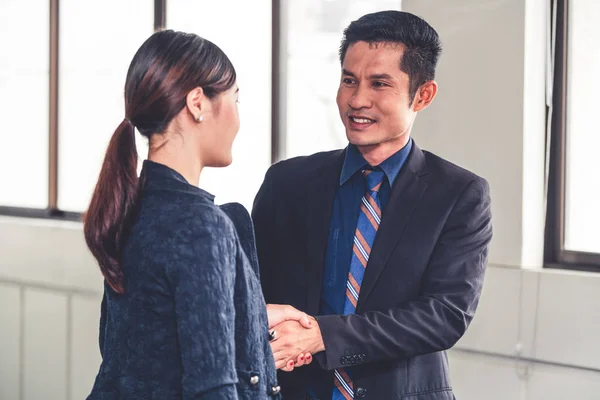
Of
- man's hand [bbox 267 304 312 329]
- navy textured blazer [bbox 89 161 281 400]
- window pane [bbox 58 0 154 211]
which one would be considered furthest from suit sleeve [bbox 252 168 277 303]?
window pane [bbox 58 0 154 211]

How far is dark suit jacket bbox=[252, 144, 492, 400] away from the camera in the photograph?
1.57 m

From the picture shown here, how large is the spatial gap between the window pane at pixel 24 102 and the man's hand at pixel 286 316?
9.66 ft

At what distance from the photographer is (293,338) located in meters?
1.52

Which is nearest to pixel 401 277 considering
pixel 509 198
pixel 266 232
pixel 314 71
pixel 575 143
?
pixel 266 232

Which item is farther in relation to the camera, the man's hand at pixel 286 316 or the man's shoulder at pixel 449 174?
the man's shoulder at pixel 449 174

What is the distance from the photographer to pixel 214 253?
1.14 meters

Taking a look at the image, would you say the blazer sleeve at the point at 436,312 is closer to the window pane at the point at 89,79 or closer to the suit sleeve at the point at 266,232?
the suit sleeve at the point at 266,232

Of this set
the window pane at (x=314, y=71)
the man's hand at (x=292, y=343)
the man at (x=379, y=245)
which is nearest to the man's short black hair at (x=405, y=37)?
the man at (x=379, y=245)

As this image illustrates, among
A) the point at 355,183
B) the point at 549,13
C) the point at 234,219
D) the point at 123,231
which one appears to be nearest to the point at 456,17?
the point at 549,13

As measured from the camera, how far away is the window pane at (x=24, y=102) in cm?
419

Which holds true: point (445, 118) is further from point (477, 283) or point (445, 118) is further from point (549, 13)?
point (477, 283)

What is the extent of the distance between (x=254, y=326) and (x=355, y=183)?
1.84ft

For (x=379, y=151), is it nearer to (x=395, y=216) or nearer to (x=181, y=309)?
(x=395, y=216)

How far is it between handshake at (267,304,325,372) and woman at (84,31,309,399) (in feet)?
0.69
